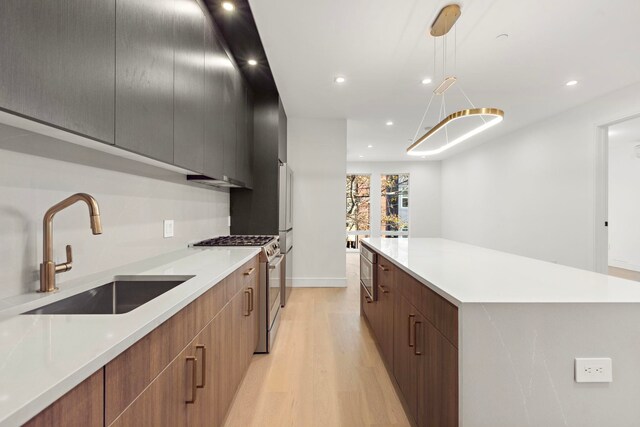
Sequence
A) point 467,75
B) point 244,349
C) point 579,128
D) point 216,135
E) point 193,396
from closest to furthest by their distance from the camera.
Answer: point 193,396 → point 244,349 → point 216,135 → point 467,75 → point 579,128

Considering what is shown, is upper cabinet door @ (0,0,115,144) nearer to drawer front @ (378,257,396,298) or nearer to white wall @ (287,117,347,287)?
drawer front @ (378,257,396,298)

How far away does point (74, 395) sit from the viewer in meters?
0.59

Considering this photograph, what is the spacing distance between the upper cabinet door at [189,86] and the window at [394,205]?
295 inches

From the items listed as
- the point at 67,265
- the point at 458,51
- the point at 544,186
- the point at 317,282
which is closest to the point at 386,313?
the point at 67,265

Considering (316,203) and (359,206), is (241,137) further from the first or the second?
(359,206)

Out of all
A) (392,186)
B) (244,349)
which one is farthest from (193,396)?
(392,186)

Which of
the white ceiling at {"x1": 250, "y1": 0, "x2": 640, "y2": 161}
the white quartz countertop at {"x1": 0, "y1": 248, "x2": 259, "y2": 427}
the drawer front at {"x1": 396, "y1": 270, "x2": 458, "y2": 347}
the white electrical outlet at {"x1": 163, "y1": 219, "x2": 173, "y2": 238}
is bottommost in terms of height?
the drawer front at {"x1": 396, "y1": 270, "x2": 458, "y2": 347}

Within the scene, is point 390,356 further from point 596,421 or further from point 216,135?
point 216,135

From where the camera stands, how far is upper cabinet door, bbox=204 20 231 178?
2131 millimetres

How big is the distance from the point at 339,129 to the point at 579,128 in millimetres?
3316

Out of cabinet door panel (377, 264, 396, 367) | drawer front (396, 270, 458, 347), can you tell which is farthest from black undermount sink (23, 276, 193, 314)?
cabinet door panel (377, 264, 396, 367)

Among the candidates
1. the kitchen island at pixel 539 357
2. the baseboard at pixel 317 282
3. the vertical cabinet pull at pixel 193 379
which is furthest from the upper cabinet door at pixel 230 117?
the baseboard at pixel 317 282

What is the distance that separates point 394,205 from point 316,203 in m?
4.87

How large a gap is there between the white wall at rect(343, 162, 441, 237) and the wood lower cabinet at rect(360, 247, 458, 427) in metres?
7.03
